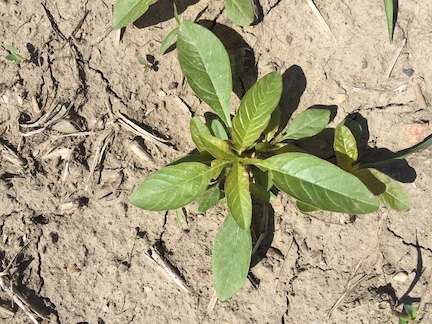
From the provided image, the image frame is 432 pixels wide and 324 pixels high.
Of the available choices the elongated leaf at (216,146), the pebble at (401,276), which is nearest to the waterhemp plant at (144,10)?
the elongated leaf at (216,146)

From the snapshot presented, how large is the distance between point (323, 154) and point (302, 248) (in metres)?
0.51

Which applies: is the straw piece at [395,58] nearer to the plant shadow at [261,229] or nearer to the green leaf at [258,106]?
the green leaf at [258,106]

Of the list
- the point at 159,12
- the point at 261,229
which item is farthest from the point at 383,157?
the point at 159,12

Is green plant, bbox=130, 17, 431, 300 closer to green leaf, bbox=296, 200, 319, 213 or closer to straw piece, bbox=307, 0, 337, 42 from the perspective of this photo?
green leaf, bbox=296, 200, 319, 213

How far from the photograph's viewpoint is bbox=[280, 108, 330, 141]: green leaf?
7.61 ft

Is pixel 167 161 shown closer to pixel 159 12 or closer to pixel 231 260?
pixel 231 260

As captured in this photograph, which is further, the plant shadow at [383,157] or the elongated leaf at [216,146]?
the plant shadow at [383,157]

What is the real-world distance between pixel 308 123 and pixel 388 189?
0.50 metres

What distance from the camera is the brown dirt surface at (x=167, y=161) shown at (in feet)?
8.11

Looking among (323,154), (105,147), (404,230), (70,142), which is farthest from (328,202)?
(70,142)

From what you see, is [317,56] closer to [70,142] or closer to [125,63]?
[125,63]

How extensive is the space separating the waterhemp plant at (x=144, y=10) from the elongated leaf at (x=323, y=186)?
2.40ft

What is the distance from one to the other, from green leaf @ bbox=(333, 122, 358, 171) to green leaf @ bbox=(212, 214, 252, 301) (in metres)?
0.58

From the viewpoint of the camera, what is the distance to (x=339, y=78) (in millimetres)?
2477
